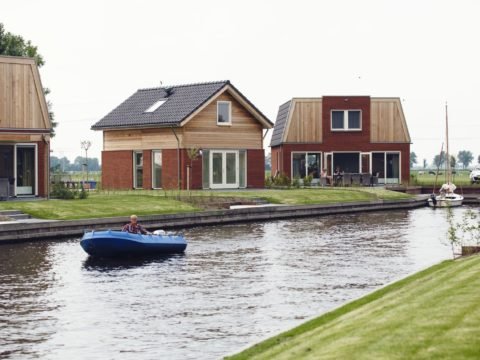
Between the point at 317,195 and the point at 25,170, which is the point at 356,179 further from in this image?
the point at 25,170

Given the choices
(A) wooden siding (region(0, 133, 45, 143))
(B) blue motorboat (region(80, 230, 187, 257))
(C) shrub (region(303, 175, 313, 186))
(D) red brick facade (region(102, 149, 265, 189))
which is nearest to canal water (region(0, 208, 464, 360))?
(B) blue motorboat (region(80, 230, 187, 257))

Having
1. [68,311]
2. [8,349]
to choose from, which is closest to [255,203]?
[68,311]

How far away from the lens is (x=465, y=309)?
1307cm

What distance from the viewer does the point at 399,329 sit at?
12.2 metres

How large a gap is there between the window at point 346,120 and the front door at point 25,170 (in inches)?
1271

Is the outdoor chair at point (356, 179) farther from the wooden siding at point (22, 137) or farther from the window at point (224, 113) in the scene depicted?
the wooden siding at point (22, 137)

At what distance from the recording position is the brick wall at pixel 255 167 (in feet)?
195

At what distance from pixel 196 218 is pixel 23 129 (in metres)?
10.1

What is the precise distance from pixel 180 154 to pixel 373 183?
19.8 metres

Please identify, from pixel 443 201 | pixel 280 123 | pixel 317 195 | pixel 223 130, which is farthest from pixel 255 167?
pixel 280 123

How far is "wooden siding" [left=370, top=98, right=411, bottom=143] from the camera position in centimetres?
7256

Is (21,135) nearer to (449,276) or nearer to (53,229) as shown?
(53,229)

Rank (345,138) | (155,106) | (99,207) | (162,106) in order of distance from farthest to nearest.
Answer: (345,138) → (155,106) → (162,106) → (99,207)

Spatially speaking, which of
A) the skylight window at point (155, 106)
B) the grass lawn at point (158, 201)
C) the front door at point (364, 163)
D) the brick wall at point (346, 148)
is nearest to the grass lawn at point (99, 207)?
the grass lawn at point (158, 201)
